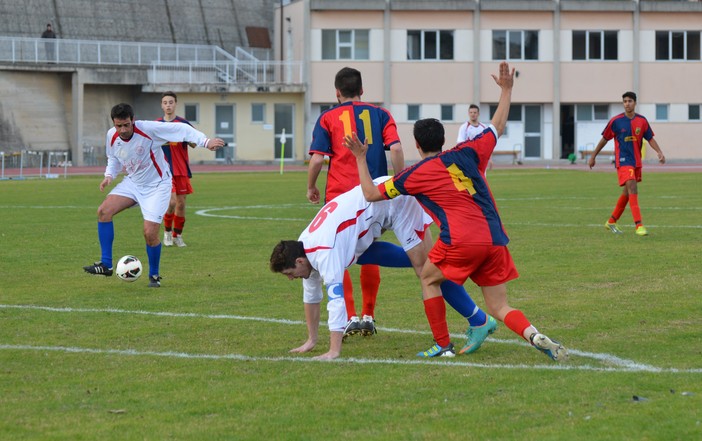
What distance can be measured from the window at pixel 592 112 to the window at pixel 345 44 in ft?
39.0

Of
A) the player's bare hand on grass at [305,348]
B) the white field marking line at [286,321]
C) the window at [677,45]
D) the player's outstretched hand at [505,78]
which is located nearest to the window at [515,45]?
the window at [677,45]

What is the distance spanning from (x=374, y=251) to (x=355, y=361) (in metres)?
1.21

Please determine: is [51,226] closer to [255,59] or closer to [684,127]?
[255,59]

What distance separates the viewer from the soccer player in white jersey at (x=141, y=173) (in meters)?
12.6

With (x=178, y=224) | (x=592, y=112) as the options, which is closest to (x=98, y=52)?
(x=592, y=112)

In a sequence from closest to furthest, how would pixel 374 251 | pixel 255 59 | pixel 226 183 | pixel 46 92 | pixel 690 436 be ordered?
pixel 690 436
pixel 374 251
pixel 226 183
pixel 46 92
pixel 255 59

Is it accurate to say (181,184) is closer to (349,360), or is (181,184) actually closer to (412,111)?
(349,360)

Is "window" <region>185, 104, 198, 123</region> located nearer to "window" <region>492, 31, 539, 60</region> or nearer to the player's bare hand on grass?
"window" <region>492, 31, 539, 60</region>

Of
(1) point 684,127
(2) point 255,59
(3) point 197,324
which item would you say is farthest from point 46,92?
(3) point 197,324

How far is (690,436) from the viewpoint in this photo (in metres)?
5.82

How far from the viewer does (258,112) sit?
60625 mm

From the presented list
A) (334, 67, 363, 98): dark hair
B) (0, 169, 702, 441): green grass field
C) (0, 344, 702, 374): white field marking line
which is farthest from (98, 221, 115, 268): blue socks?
(334, 67, 363, 98): dark hair

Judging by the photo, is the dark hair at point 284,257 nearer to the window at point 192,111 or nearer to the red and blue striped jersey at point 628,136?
the red and blue striped jersey at point 628,136

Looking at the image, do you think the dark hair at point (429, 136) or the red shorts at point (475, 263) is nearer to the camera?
the red shorts at point (475, 263)
